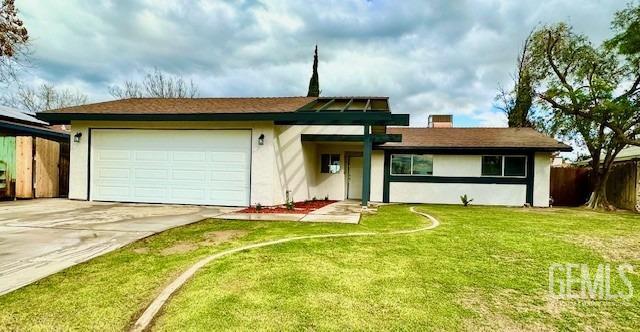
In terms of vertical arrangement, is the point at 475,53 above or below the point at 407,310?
above

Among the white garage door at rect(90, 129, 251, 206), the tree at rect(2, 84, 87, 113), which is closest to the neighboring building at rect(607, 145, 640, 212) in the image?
the white garage door at rect(90, 129, 251, 206)

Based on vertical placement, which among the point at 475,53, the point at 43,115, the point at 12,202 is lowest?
the point at 12,202

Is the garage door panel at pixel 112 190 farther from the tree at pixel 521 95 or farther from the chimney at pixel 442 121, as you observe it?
the tree at pixel 521 95

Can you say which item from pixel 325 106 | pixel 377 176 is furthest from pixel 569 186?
pixel 325 106

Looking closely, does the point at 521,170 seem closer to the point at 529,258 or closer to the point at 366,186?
the point at 366,186

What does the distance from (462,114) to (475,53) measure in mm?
9624

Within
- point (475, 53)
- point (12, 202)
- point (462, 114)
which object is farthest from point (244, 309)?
point (462, 114)

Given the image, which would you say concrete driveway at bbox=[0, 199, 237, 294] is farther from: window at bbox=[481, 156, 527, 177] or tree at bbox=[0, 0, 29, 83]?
window at bbox=[481, 156, 527, 177]

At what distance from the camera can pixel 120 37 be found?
1845 centimetres

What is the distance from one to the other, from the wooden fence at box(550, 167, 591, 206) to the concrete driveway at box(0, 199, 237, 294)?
14809mm

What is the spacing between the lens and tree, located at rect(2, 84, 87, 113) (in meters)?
28.4

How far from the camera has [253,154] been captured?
1067 cm

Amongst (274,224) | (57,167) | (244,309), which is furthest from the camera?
(57,167)

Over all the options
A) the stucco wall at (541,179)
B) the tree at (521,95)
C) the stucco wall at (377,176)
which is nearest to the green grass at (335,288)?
the stucco wall at (541,179)
